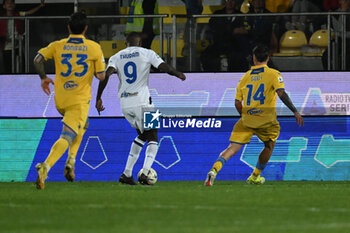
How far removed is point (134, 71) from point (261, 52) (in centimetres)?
178

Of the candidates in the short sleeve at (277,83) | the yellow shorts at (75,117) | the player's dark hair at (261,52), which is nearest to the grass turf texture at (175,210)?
the yellow shorts at (75,117)

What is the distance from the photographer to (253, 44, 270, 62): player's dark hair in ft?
40.3

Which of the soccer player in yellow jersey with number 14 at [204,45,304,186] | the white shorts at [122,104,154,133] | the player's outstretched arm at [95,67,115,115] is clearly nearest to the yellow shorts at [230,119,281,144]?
the soccer player in yellow jersey with number 14 at [204,45,304,186]

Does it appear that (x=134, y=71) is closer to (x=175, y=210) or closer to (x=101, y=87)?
(x=101, y=87)

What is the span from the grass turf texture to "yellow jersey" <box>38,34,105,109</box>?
1.19 m

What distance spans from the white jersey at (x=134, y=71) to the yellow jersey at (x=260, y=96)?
1.38 m

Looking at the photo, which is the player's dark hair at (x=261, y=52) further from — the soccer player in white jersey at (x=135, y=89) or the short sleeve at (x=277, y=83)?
the soccer player in white jersey at (x=135, y=89)

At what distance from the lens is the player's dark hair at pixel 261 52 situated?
12.3 meters

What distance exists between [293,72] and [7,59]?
17.8ft

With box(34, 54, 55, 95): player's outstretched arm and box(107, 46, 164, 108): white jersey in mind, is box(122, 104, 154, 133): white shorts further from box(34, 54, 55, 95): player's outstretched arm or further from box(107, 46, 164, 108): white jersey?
box(34, 54, 55, 95): player's outstretched arm

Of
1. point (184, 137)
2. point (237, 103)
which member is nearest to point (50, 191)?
point (237, 103)

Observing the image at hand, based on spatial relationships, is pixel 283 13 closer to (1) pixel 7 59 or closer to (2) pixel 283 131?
(2) pixel 283 131

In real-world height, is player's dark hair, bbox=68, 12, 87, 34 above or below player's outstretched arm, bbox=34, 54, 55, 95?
above

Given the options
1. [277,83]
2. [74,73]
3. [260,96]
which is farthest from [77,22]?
[277,83]
